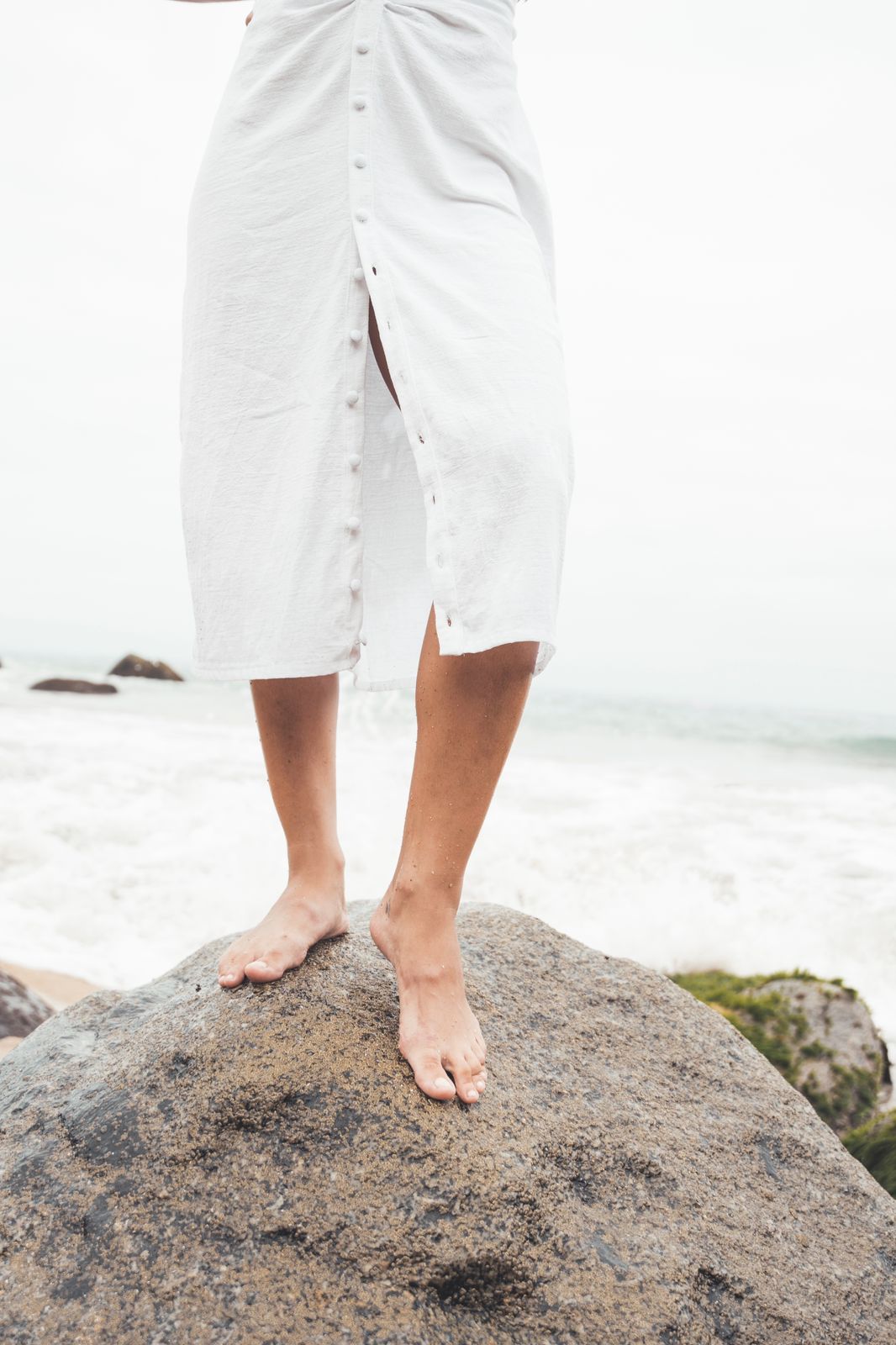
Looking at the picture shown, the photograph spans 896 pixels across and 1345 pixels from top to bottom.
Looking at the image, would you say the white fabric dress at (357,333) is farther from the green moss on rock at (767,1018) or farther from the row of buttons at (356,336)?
the green moss on rock at (767,1018)

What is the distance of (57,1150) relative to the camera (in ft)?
5.23

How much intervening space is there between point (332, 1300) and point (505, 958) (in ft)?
3.07

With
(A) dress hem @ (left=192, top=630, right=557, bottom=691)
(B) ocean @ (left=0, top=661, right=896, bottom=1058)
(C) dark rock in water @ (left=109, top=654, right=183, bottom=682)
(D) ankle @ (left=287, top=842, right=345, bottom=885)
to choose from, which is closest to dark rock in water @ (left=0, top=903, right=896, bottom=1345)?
(D) ankle @ (left=287, top=842, right=345, bottom=885)

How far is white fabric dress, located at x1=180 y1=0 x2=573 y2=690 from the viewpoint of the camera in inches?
59.9

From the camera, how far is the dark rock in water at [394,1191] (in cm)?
136

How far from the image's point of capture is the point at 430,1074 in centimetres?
160

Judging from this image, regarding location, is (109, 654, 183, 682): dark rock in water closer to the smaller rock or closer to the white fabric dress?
the smaller rock

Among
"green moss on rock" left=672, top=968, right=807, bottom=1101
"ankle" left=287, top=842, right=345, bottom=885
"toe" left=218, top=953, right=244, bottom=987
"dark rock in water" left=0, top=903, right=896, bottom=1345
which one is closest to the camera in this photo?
"dark rock in water" left=0, top=903, right=896, bottom=1345

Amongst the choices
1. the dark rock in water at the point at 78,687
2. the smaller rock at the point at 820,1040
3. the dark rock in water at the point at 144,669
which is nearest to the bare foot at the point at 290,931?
the smaller rock at the point at 820,1040

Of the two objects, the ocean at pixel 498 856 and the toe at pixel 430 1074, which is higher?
the toe at pixel 430 1074

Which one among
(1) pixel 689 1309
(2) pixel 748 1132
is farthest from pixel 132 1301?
(2) pixel 748 1132

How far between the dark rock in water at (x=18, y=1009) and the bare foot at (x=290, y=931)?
176 centimetres

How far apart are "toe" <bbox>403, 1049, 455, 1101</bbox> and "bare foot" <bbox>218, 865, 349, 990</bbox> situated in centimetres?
33

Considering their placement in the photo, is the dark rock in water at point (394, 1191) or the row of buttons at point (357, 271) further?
the row of buttons at point (357, 271)
